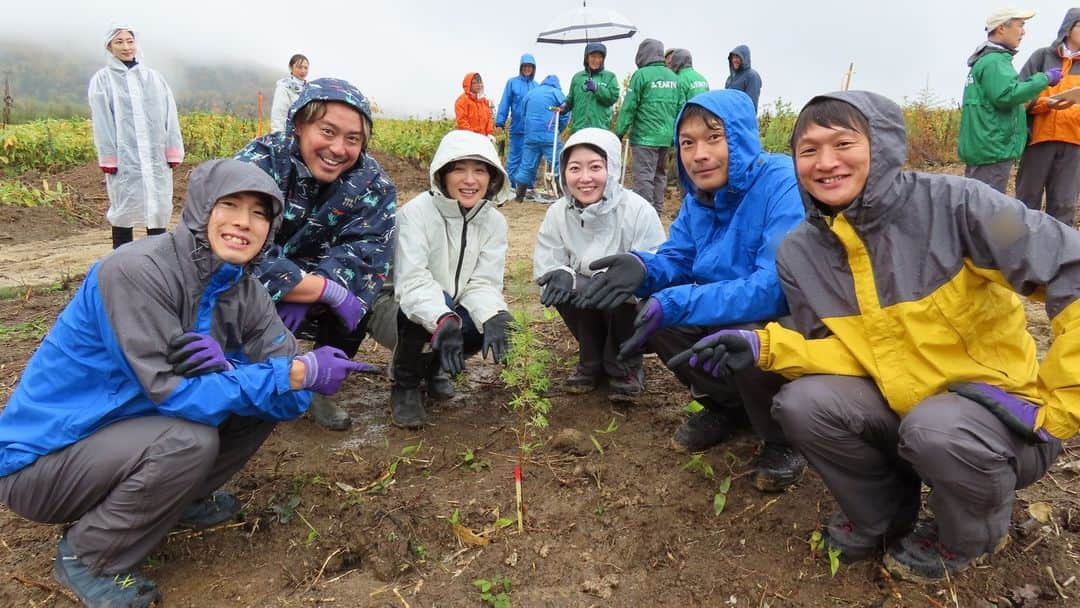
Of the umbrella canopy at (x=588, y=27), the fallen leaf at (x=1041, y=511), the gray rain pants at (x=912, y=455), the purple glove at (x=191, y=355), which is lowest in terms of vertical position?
the fallen leaf at (x=1041, y=511)

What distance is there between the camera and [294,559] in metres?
2.39

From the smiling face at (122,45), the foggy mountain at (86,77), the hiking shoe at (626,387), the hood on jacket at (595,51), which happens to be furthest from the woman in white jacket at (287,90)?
the foggy mountain at (86,77)

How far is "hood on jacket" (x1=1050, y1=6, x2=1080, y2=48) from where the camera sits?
5.28 metres

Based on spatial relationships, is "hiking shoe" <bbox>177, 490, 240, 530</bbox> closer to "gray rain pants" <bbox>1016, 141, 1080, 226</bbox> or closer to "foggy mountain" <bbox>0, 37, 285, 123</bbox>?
"gray rain pants" <bbox>1016, 141, 1080, 226</bbox>

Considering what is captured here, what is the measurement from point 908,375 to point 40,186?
12405 mm

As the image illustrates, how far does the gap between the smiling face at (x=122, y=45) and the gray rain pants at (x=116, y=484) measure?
510 cm

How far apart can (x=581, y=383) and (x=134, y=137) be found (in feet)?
16.3

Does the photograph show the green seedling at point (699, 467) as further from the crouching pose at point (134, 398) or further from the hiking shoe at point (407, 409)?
the crouching pose at point (134, 398)

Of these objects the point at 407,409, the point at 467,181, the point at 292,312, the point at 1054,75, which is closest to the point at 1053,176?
the point at 1054,75

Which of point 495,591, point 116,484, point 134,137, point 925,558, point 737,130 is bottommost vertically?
point 495,591

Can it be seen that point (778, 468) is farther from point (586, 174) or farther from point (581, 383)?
point (586, 174)

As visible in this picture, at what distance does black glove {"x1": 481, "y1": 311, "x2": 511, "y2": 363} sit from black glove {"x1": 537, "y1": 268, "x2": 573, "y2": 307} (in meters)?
0.21

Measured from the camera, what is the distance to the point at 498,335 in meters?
3.17

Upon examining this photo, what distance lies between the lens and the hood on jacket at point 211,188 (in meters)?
2.14
